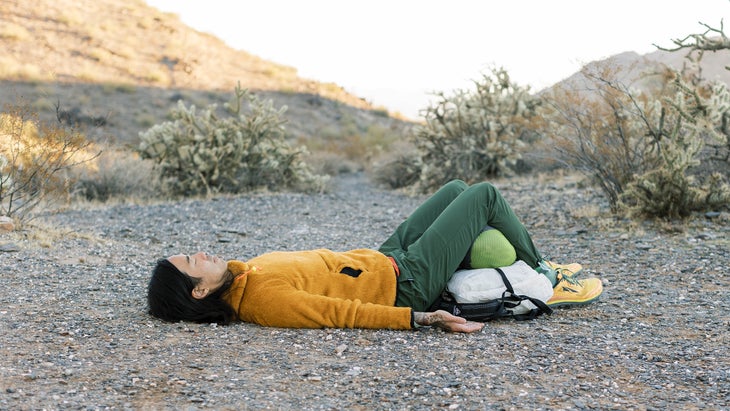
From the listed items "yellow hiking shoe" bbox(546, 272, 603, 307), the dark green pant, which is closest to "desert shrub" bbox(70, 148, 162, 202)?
the dark green pant

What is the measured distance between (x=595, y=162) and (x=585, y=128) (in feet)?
1.47

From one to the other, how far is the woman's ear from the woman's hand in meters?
1.12

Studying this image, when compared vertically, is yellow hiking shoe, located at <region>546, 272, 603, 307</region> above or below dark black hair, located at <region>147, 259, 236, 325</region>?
above

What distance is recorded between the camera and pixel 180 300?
3.74 meters

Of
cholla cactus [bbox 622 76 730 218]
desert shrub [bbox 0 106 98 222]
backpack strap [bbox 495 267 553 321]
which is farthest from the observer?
cholla cactus [bbox 622 76 730 218]

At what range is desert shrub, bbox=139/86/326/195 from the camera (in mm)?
10969

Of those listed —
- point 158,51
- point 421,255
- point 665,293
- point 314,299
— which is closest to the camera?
point 314,299

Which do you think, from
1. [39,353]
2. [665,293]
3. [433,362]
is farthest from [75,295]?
[665,293]

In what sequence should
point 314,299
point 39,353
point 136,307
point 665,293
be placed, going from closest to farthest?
1. point 39,353
2. point 314,299
3. point 136,307
4. point 665,293

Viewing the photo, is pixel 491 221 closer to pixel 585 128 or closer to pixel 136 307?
pixel 136 307

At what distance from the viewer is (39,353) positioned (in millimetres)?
3301

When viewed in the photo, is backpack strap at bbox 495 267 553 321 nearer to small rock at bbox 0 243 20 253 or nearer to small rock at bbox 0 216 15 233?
small rock at bbox 0 243 20 253

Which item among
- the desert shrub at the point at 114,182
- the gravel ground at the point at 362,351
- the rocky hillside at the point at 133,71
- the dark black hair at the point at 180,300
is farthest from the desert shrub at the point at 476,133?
the rocky hillside at the point at 133,71

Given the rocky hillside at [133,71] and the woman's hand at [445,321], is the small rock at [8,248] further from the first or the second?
the rocky hillside at [133,71]
